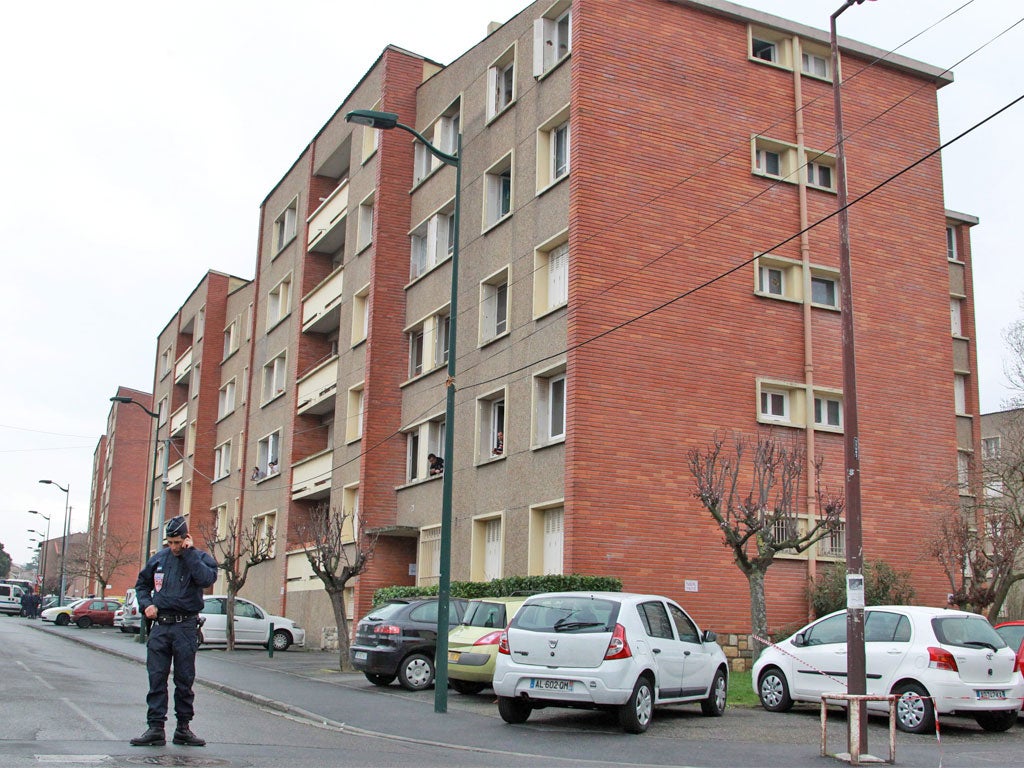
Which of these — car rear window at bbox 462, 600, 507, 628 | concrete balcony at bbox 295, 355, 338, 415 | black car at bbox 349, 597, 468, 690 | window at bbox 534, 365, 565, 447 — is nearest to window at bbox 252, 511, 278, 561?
concrete balcony at bbox 295, 355, 338, 415

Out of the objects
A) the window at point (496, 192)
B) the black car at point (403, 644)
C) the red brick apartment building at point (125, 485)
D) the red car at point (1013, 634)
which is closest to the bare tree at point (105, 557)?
the red brick apartment building at point (125, 485)

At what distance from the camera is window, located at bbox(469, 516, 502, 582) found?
83.2 feet

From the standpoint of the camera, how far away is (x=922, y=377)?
2639cm

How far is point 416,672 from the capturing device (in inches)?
725

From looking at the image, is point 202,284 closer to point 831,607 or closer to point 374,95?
point 374,95

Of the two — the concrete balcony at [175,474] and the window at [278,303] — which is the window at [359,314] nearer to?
the window at [278,303]

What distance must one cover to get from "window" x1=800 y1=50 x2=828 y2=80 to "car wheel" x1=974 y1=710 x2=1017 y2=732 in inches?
669

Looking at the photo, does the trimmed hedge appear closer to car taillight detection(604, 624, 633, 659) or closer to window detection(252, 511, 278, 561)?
car taillight detection(604, 624, 633, 659)

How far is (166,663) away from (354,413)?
24066mm

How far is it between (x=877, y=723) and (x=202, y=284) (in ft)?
152

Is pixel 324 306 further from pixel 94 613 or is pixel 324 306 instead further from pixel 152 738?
pixel 152 738

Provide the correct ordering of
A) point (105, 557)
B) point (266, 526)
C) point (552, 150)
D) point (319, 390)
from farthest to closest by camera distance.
A: point (105, 557) → point (266, 526) → point (319, 390) → point (552, 150)

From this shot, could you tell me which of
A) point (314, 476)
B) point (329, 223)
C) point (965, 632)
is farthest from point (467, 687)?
Answer: point (329, 223)

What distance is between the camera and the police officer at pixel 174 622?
31.4 ft
